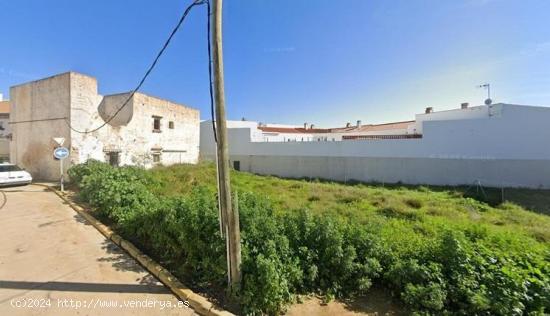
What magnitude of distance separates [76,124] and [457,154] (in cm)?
2055

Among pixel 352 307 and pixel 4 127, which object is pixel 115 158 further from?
pixel 4 127

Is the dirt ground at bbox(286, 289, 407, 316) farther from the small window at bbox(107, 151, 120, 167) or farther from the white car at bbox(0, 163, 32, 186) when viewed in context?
the small window at bbox(107, 151, 120, 167)

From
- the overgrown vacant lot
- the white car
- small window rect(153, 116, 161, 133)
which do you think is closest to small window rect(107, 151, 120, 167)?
small window rect(153, 116, 161, 133)

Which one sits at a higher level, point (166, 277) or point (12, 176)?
point (12, 176)

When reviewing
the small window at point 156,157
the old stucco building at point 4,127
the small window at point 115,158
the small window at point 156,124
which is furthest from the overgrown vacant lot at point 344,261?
the old stucco building at point 4,127

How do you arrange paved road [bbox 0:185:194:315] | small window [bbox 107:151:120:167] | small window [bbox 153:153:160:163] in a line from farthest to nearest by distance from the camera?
small window [bbox 153:153:160:163] < small window [bbox 107:151:120:167] < paved road [bbox 0:185:194:315]

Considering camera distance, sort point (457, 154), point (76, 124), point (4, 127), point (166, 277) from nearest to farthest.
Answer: point (166, 277) < point (76, 124) < point (457, 154) < point (4, 127)

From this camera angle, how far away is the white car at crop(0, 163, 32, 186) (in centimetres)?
1077

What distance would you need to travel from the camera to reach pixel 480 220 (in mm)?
7980

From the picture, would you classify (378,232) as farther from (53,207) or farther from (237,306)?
(53,207)

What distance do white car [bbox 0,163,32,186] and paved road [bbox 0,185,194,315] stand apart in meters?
6.46

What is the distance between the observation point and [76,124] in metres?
12.1

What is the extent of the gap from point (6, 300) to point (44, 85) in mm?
13882

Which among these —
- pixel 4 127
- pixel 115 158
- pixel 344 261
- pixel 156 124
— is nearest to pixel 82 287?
pixel 344 261
